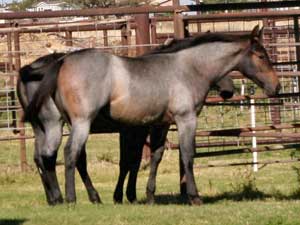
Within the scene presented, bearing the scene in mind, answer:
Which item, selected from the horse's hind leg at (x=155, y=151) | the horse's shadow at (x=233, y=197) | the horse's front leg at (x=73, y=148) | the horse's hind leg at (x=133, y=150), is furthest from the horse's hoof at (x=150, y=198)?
the horse's front leg at (x=73, y=148)

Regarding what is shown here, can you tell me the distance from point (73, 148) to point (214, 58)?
2178mm

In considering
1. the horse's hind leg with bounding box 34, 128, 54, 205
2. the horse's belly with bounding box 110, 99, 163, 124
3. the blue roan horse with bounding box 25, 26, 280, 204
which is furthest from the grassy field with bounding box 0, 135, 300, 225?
the horse's belly with bounding box 110, 99, 163, 124

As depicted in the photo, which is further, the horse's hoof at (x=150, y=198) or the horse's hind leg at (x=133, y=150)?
the horse's hind leg at (x=133, y=150)

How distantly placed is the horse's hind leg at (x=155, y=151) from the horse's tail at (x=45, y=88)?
156 cm

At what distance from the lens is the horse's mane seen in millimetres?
12320

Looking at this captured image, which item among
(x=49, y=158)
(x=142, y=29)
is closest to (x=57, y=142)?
(x=49, y=158)

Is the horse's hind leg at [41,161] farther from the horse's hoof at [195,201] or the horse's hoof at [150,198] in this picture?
the horse's hoof at [195,201]

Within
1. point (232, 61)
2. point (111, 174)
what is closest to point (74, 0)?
point (111, 174)

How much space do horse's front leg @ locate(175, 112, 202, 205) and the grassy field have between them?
22 centimetres

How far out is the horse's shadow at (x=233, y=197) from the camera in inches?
505

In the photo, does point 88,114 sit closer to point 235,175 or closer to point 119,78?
point 119,78

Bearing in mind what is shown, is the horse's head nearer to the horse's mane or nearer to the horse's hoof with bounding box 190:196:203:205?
the horse's mane

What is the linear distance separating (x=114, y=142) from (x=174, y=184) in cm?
601

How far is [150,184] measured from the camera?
12.5 m
